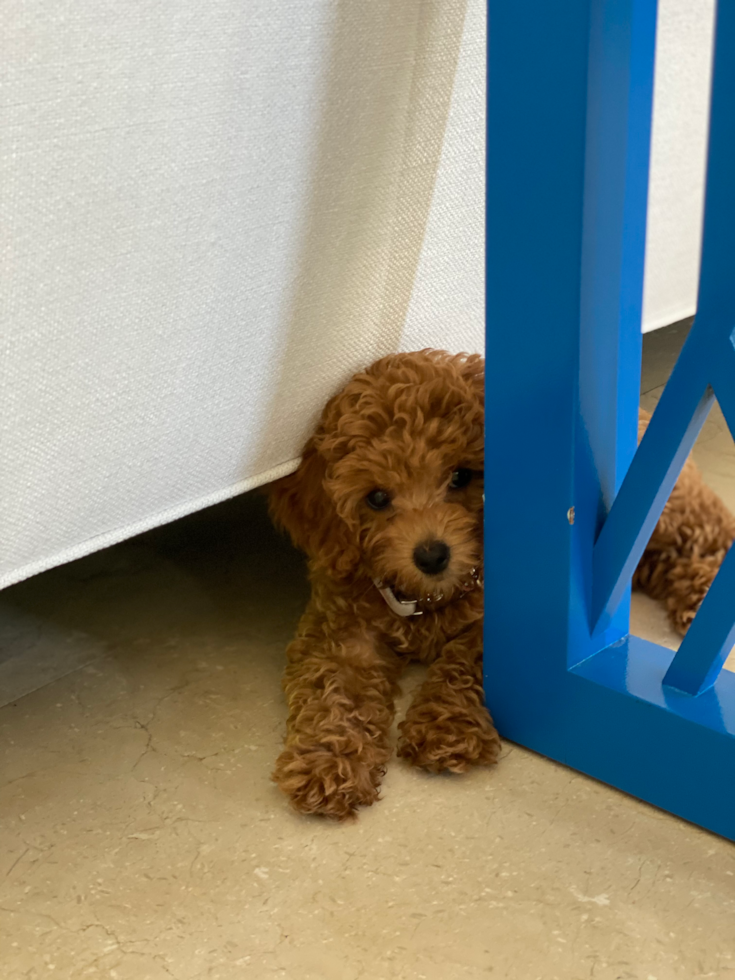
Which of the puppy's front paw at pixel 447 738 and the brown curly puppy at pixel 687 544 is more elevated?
the brown curly puppy at pixel 687 544

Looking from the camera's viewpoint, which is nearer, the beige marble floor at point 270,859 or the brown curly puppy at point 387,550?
the beige marble floor at point 270,859

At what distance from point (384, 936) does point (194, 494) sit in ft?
1.73

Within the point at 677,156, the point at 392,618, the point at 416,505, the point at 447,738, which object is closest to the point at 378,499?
the point at 416,505

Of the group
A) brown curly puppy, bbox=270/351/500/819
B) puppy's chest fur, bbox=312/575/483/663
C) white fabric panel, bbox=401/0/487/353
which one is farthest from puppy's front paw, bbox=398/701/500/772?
white fabric panel, bbox=401/0/487/353

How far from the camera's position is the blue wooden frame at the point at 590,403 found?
39.1 inches

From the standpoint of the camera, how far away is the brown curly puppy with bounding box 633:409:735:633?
1.48m

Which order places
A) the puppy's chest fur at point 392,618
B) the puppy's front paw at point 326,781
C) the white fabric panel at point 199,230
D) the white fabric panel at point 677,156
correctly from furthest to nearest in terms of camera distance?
the white fabric panel at point 677,156
the puppy's chest fur at point 392,618
the puppy's front paw at point 326,781
the white fabric panel at point 199,230

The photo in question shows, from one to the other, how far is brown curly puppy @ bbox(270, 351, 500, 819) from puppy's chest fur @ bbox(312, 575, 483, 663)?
17mm

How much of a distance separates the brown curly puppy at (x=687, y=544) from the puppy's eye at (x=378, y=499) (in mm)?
419

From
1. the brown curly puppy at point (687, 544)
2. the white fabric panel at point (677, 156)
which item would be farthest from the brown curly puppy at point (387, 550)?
the white fabric panel at point (677, 156)

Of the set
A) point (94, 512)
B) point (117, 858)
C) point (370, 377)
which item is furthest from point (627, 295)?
point (117, 858)

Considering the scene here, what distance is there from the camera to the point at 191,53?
38.8 inches

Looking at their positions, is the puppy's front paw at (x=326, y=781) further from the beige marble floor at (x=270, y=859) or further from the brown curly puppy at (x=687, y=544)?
the brown curly puppy at (x=687, y=544)

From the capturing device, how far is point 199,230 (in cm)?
107
